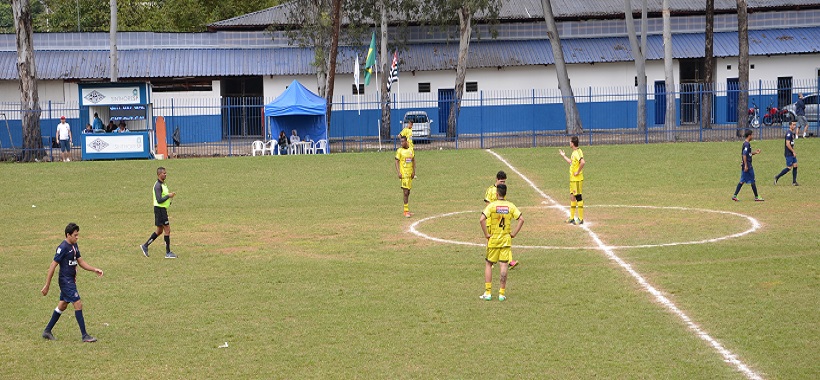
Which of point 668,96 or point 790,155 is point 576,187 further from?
point 668,96

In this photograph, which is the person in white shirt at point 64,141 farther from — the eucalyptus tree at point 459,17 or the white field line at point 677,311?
the white field line at point 677,311

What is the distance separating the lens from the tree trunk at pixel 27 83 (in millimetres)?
41875

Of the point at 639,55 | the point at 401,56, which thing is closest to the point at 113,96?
the point at 401,56

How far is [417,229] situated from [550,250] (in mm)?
4327

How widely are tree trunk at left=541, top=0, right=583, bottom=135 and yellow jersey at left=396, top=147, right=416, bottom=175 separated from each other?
2544cm

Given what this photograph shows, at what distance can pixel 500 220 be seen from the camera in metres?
14.8

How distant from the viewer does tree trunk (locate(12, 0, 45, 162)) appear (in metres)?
41.9

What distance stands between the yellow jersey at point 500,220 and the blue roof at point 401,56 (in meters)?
39.7

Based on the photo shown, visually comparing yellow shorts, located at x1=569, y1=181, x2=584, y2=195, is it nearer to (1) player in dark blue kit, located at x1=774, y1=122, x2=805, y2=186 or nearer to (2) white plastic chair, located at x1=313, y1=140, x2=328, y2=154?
(1) player in dark blue kit, located at x1=774, y1=122, x2=805, y2=186

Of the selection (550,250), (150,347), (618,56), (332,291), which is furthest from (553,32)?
(150,347)

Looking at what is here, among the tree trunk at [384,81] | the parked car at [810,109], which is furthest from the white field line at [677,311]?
the parked car at [810,109]

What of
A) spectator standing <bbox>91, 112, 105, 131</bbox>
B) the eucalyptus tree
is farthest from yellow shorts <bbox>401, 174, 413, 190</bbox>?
spectator standing <bbox>91, 112, 105, 131</bbox>

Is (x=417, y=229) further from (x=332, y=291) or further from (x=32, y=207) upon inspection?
(x=32, y=207)

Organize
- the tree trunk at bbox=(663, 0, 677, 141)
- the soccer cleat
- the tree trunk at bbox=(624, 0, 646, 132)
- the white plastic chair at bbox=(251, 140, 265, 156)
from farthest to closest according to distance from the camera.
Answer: the tree trunk at bbox=(624, 0, 646, 132) < the tree trunk at bbox=(663, 0, 677, 141) < the white plastic chair at bbox=(251, 140, 265, 156) < the soccer cleat
